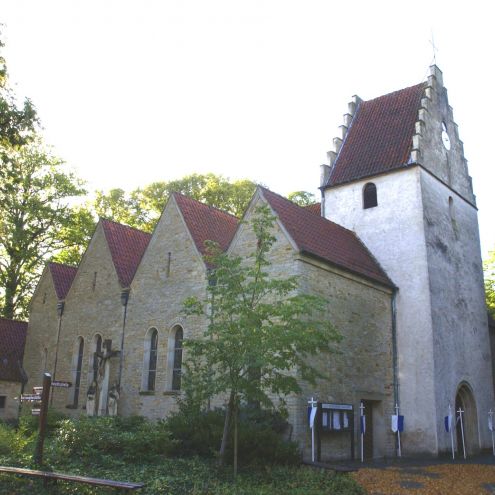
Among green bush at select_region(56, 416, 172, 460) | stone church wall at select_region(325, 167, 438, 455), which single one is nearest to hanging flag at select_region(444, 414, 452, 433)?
Result: stone church wall at select_region(325, 167, 438, 455)

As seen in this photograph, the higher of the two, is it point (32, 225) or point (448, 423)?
point (32, 225)

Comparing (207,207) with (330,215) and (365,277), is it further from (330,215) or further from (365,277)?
(365,277)

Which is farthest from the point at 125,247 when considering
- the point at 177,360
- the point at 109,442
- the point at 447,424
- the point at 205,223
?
the point at 447,424

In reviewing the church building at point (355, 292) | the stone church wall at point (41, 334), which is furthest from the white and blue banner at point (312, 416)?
the stone church wall at point (41, 334)

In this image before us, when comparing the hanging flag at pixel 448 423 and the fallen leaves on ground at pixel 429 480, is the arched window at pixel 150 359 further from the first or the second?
the hanging flag at pixel 448 423

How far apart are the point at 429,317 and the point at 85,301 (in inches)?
608

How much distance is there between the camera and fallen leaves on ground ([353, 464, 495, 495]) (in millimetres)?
12461

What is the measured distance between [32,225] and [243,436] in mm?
26968

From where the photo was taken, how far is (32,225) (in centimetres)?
3656

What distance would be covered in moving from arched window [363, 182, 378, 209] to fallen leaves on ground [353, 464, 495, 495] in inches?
436

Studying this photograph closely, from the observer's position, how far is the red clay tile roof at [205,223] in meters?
22.8

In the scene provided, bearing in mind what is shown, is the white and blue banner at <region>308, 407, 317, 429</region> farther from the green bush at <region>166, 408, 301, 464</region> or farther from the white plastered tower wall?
the white plastered tower wall

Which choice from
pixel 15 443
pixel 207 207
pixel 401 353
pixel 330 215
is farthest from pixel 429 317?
pixel 15 443

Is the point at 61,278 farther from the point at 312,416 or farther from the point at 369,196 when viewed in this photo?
the point at 312,416
